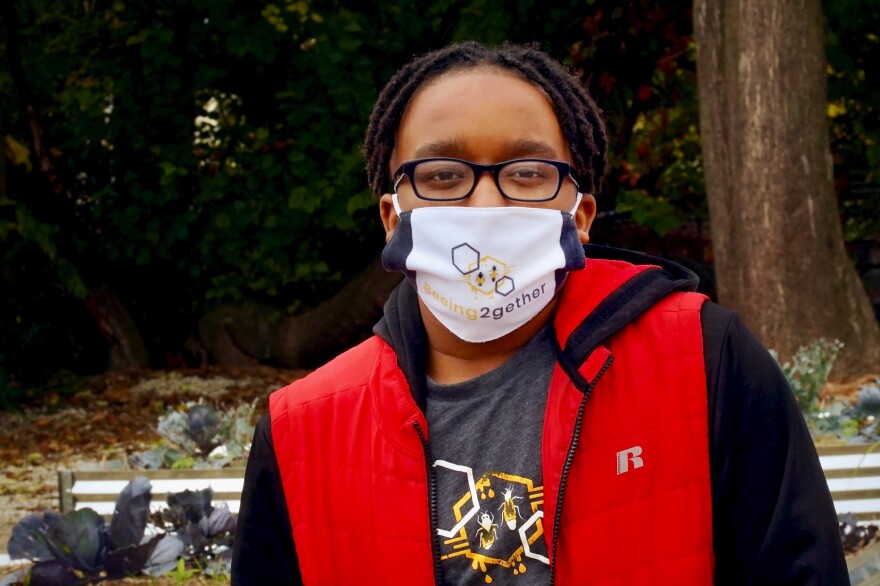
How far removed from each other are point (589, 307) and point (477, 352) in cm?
24

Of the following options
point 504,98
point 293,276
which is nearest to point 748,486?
point 504,98

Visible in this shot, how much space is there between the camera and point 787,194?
6926mm

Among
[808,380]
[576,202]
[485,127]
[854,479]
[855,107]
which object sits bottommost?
[854,479]

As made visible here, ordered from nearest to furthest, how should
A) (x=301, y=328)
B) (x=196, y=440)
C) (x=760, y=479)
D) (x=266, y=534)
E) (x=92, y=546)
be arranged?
(x=760, y=479)
(x=266, y=534)
(x=92, y=546)
(x=196, y=440)
(x=301, y=328)

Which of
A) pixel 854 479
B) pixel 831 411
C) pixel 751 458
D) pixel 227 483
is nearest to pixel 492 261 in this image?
pixel 751 458

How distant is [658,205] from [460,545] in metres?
8.94

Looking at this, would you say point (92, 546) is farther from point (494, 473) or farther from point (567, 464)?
point (567, 464)

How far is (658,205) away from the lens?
10.6 metres

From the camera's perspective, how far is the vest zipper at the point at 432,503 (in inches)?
79.0

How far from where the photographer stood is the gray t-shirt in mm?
1987

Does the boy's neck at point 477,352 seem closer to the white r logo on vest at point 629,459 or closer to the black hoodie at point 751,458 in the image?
the black hoodie at point 751,458

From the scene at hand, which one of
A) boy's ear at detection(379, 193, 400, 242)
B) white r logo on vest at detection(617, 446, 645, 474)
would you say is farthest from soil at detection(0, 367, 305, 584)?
white r logo on vest at detection(617, 446, 645, 474)

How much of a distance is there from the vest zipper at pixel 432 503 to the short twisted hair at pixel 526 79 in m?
0.60

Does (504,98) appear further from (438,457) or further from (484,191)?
(438,457)
